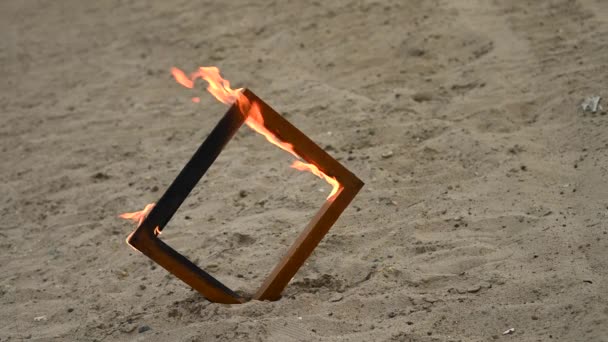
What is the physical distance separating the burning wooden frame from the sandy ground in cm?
12

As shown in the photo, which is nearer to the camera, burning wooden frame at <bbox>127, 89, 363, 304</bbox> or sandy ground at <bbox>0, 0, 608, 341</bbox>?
burning wooden frame at <bbox>127, 89, 363, 304</bbox>

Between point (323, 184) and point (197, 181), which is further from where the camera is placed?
point (323, 184)

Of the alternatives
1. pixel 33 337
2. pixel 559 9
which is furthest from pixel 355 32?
pixel 33 337

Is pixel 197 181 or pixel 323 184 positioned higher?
pixel 197 181

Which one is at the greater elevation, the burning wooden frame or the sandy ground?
the burning wooden frame

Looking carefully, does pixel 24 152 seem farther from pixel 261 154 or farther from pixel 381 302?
pixel 381 302

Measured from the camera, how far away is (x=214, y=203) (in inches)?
185

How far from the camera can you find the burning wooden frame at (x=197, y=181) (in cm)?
333

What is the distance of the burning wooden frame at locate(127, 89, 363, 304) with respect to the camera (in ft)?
10.9

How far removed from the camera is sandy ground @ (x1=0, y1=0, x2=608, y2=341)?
11.7ft

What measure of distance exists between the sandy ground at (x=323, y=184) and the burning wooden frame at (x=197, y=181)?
4.6 inches

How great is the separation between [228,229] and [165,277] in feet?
1.46

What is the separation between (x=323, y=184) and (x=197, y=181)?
4.80 ft

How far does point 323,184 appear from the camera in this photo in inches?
186
